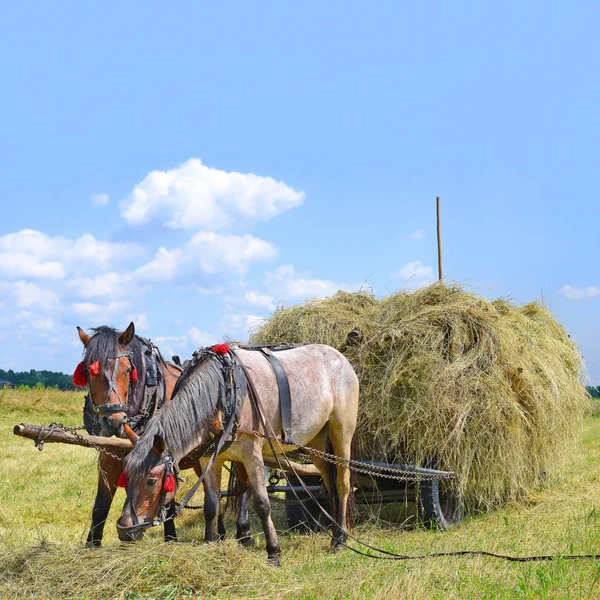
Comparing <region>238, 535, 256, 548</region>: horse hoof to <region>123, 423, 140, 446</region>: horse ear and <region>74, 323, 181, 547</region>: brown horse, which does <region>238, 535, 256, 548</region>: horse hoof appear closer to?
<region>74, 323, 181, 547</region>: brown horse

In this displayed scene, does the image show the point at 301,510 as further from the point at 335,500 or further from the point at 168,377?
the point at 168,377

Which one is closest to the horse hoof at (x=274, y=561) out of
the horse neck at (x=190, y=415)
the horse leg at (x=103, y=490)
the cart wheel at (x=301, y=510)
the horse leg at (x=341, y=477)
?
the horse neck at (x=190, y=415)

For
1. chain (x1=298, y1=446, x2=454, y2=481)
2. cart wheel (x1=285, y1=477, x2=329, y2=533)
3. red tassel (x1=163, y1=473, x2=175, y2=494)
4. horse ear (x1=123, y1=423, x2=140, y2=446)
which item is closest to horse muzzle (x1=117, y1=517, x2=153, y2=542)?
red tassel (x1=163, y1=473, x2=175, y2=494)

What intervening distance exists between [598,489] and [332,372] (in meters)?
4.01

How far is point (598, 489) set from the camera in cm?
759

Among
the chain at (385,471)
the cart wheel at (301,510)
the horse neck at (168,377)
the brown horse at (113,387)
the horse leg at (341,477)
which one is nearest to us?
the brown horse at (113,387)

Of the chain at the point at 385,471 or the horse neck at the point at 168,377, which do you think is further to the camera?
the chain at the point at 385,471

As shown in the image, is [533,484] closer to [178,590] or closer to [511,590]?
[511,590]

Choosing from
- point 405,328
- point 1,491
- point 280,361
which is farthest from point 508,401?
point 1,491

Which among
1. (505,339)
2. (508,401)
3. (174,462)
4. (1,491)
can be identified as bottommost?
(1,491)

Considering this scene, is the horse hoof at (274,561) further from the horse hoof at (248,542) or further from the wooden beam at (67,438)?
the wooden beam at (67,438)

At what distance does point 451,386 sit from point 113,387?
3057 mm

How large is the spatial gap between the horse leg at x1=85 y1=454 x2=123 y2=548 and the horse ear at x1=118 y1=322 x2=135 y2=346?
2.86 ft

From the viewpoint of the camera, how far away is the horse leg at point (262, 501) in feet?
15.3
